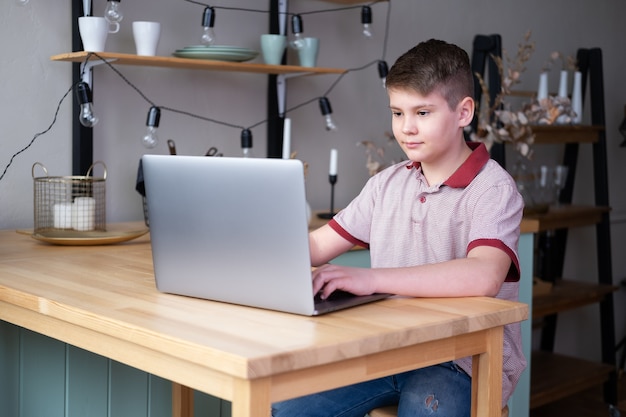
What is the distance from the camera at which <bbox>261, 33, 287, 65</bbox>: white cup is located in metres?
2.83

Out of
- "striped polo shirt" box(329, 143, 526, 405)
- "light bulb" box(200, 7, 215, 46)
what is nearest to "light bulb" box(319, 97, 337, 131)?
"light bulb" box(200, 7, 215, 46)

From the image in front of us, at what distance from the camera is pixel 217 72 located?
2967 mm

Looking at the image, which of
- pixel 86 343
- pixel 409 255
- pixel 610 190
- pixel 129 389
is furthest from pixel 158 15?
pixel 610 190

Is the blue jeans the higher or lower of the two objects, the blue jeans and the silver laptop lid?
the lower

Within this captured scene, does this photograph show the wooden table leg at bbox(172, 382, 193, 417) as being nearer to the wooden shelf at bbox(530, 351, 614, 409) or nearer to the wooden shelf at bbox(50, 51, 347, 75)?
the wooden shelf at bbox(50, 51, 347, 75)

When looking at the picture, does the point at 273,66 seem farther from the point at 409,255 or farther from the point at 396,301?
the point at 396,301

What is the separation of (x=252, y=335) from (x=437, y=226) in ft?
2.05

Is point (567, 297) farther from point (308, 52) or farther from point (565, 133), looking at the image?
point (308, 52)

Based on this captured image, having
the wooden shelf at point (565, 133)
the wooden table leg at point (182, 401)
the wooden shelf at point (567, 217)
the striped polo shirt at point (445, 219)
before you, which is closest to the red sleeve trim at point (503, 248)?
the striped polo shirt at point (445, 219)

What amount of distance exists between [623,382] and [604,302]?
1.87 ft

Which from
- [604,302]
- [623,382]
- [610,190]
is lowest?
[623,382]

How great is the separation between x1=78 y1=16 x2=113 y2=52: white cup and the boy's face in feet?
3.31

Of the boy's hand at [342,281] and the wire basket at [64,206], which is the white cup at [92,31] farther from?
the boy's hand at [342,281]

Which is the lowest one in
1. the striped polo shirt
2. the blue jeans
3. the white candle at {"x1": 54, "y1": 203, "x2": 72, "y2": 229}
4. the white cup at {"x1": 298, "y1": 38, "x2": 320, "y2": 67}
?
the blue jeans
